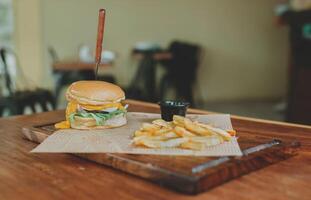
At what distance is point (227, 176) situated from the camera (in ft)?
2.87

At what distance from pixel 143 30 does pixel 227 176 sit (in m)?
5.96

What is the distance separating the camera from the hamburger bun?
121 centimetres

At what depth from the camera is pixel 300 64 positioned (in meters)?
4.39

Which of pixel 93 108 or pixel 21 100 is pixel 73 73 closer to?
pixel 21 100

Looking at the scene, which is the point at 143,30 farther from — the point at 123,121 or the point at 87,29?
the point at 123,121

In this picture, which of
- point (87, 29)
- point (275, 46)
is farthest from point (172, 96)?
point (275, 46)

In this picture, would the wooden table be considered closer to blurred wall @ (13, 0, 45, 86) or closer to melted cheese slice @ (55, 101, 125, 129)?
melted cheese slice @ (55, 101, 125, 129)

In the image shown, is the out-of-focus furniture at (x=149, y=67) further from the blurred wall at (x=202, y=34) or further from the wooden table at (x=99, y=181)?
the wooden table at (x=99, y=181)

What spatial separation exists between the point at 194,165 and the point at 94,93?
0.45m

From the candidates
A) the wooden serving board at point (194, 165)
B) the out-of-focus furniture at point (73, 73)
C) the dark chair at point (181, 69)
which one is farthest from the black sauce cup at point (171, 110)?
the dark chair at point (181, 69)

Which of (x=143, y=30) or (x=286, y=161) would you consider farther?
(x=143, y=30)

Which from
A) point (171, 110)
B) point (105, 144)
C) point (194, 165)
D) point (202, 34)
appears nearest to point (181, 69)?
point (202, 34)

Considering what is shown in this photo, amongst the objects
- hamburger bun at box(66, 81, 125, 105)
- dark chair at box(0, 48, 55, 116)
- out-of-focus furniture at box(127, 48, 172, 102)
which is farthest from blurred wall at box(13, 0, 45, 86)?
hamburger bun at box(66, 81, 125, 105)

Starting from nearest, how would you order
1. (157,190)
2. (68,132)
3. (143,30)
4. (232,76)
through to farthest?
(157,190), (68,132), (143,30), (232,76)
